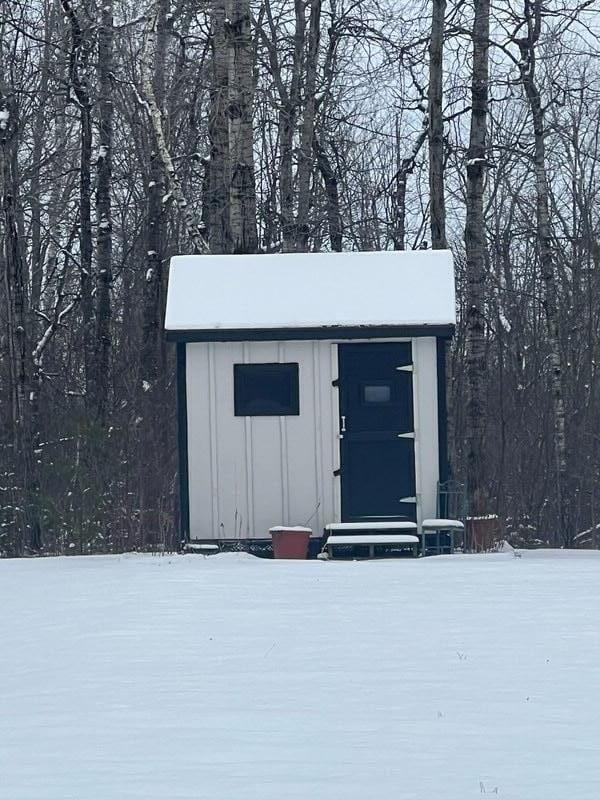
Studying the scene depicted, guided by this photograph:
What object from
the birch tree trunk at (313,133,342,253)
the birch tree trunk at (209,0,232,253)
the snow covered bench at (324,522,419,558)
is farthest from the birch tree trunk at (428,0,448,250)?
the snow covered bench at (324,522,419,558)

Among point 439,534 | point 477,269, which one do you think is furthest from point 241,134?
point 439,534

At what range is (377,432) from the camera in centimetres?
1397

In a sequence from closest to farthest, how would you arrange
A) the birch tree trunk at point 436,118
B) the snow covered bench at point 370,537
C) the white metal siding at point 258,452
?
the snow covered bench at point 370,537, the white metal siding at point 258,452, the birch tree trunk at point 436,118

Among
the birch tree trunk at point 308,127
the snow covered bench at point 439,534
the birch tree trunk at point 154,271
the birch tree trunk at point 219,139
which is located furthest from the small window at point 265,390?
the birch tree trunk at point 308,127

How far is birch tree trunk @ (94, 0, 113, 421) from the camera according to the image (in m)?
21.6

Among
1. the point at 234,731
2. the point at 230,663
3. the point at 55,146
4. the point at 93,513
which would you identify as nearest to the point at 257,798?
the point at 234,731

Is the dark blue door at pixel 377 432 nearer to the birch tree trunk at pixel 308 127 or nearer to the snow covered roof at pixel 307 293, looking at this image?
the snow covered roof at pixel 307 293

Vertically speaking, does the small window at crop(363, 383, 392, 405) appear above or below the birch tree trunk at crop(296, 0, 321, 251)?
below

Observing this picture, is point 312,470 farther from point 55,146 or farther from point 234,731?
point 55,146

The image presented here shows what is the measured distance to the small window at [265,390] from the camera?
13969 mm

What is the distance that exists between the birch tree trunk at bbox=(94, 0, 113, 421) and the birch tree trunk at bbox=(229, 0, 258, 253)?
153 inches

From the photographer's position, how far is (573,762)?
543 centimetres

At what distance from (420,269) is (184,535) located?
347cm

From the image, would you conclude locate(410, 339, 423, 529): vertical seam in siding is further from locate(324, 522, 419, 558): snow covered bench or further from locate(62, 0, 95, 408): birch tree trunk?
locate(62, 0, 95, 408): birch tree trunk
